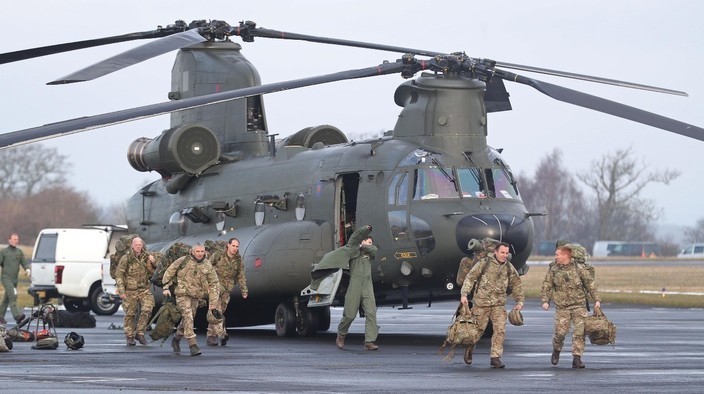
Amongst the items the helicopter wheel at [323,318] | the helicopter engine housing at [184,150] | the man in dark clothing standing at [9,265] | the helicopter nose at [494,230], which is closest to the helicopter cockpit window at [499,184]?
the helicopter nose at [494,230]

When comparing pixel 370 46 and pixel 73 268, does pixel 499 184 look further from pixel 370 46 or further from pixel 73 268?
pixel 73 268

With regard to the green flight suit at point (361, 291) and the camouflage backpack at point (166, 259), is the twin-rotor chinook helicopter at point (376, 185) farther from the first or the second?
the camouflage backpack at point (166, 259)

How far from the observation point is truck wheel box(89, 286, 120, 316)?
36.4 m

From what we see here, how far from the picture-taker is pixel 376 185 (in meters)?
22.5

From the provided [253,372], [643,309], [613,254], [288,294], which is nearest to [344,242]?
[288,294]

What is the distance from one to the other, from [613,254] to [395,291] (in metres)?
94.9

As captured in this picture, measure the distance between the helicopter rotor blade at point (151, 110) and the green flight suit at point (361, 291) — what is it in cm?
263

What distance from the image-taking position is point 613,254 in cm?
11506

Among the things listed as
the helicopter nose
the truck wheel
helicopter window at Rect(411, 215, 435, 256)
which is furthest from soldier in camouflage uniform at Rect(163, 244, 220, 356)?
the truck wheel

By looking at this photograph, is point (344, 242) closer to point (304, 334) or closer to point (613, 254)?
point (304, 334)

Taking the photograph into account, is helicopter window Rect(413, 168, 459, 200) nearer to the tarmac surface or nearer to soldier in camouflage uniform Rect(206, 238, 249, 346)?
the tarmac surface

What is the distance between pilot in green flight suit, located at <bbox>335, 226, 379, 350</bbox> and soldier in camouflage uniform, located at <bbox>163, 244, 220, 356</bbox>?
196cm

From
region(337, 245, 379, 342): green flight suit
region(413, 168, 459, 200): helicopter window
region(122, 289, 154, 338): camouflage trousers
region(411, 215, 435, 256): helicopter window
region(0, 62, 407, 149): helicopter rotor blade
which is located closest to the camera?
region(0, 62, 407, 149): helicopter rotor blade

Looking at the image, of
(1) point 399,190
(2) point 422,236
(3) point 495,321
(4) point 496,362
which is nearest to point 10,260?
(1) point 399,190
